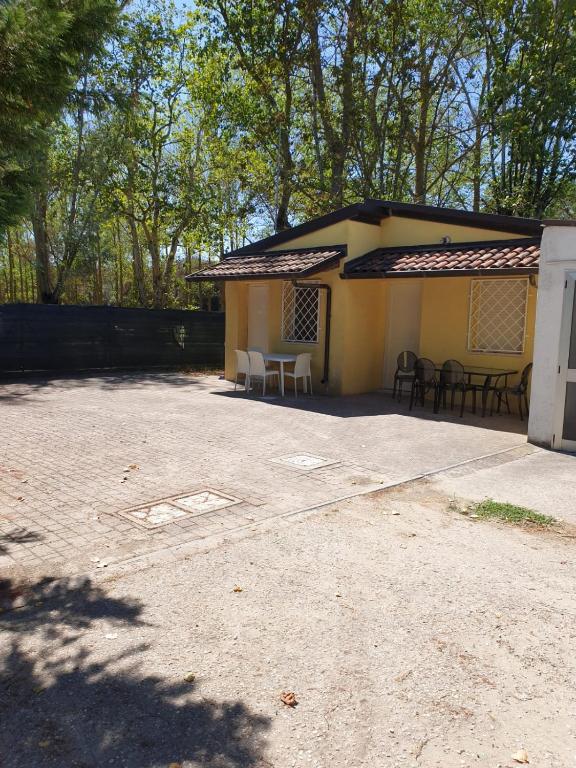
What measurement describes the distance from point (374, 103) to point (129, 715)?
19.0m

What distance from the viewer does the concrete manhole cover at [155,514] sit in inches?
183

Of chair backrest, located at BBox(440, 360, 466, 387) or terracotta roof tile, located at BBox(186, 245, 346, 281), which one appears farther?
terracotta roof tile, located at BBox(186, 245, 346, 281)

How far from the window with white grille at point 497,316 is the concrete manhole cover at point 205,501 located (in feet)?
22.9

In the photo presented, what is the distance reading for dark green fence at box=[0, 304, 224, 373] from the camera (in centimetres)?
1455

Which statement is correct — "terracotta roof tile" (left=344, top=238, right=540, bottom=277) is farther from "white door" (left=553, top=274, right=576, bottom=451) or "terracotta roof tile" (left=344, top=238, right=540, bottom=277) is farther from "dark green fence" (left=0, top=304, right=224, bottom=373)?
"dark green fence" (left=0, top=304, right=224, bottom=373)

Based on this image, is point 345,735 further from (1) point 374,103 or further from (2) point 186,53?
(2) point 186,53

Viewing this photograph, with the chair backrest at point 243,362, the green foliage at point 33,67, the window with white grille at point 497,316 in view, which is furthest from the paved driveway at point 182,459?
the green foliage at point 33,67

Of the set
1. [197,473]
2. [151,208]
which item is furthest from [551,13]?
[197,473]

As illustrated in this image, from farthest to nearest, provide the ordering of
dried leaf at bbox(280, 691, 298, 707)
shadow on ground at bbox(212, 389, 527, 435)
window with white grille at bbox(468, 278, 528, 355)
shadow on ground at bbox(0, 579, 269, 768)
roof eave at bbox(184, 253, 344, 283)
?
roof eave at bbox(184, 253, 344, 283)
window with white grille at bbox(468, 278, 528, 355)
shadow on ground at bbox(212, 389, 527, 435)
dried leaf at bbox(280, 691, 298, 707)
shadow on ground at bbox(0, 579, 269, 768)

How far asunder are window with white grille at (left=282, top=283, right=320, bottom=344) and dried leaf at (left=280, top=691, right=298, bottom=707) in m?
10.2

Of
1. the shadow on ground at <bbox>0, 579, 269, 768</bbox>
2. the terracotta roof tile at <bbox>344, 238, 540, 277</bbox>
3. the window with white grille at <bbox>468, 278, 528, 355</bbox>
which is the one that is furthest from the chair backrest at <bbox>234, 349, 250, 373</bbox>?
the shadow on ground at <bbox>0, 579, 269, 768</bbox>

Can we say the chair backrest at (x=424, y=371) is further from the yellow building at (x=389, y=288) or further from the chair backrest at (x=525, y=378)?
the chair backrest at (x=525, y=378)

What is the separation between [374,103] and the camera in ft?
59.2

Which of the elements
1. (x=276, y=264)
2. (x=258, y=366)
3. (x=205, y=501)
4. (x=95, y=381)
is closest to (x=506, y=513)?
(x=205, y=501)
